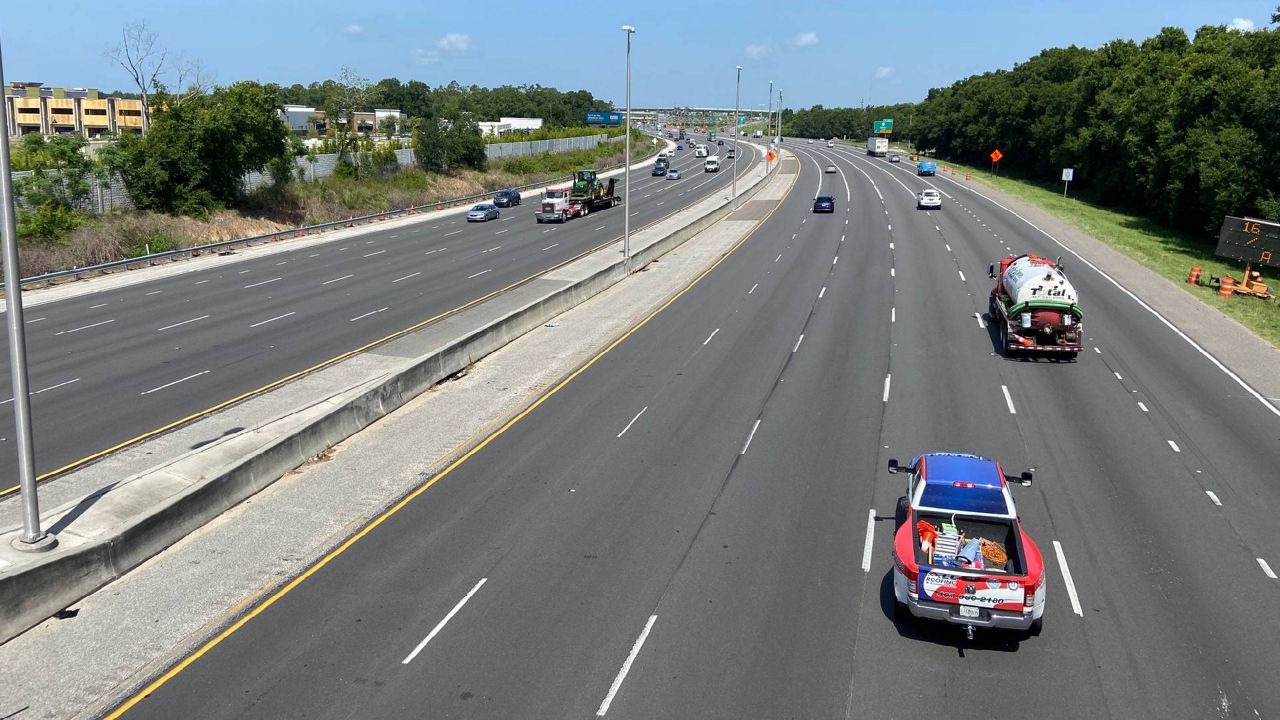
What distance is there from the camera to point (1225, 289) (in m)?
39.9

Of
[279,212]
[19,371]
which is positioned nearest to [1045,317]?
[19,371]

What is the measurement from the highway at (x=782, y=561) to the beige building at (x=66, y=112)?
138 m

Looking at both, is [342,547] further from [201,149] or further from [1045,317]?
[201,149]

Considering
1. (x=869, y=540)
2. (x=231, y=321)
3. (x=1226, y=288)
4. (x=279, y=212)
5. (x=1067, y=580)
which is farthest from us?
(x=279, y=212)

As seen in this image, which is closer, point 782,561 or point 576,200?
point 782,561

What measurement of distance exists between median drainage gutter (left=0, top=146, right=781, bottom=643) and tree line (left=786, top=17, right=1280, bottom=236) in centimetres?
4713

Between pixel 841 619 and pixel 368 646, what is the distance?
6.50 metres

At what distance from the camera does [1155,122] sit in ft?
238

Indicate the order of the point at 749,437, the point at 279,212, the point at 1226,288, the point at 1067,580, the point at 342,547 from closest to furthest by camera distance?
the point at 1067,580 < the point at 342,547 < the point at 749,437 < the point at 1226,288 < the point at 279,212

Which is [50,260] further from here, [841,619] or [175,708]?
[841,619]

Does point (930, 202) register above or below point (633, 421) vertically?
above

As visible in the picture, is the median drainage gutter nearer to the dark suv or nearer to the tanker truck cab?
the tanker truck cab

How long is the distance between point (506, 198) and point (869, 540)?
6571 cm

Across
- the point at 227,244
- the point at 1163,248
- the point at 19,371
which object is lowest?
the point at 227,244
